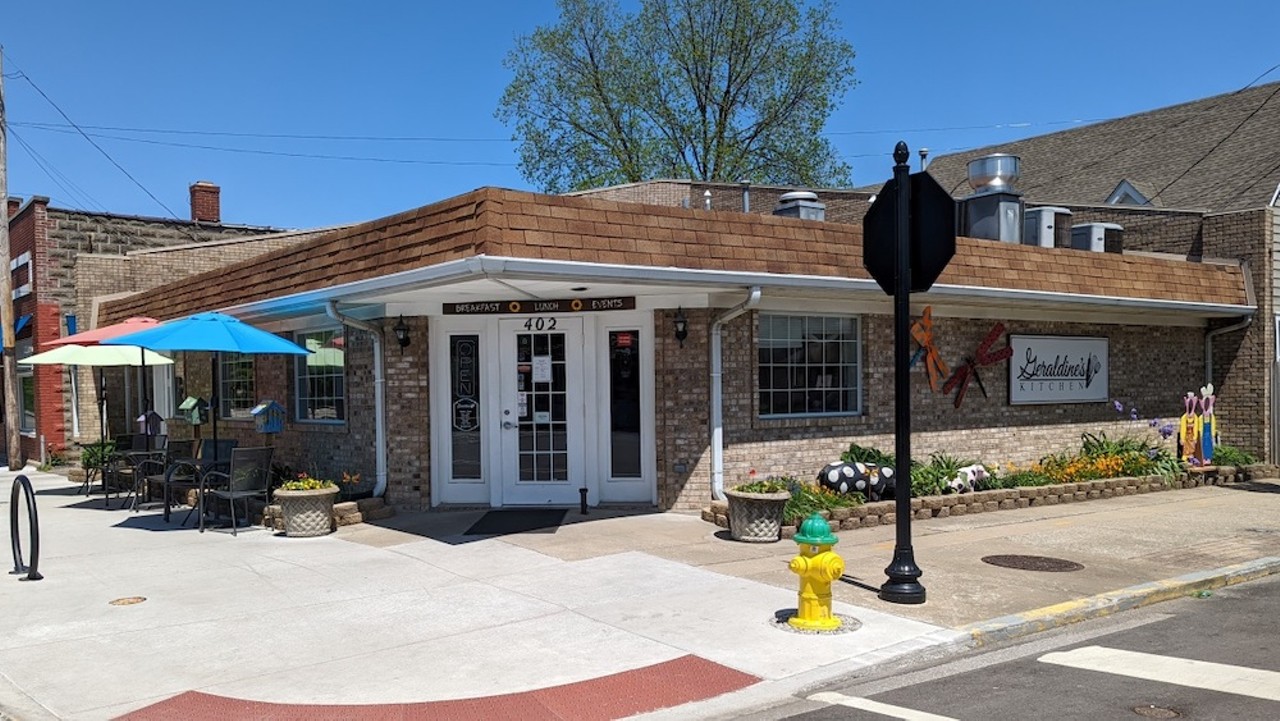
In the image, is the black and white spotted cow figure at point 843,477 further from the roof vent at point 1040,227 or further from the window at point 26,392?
the window at point 26,392

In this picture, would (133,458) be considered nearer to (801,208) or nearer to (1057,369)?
(801,208)

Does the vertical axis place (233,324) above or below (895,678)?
above

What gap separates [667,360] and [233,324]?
537cm

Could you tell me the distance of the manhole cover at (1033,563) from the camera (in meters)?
9.20

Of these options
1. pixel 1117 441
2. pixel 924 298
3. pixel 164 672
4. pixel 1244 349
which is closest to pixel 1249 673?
pixel 164 672

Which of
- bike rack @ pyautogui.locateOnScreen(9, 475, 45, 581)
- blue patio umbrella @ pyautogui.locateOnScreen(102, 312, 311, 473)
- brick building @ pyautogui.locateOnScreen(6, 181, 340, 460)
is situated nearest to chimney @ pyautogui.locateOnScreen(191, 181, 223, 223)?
brick building @ pyautogui.locateOnScreen(6, 181, 340, 460)

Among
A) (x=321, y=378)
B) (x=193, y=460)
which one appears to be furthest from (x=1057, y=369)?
(x=193, y=460)

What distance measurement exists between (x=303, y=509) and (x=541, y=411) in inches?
116

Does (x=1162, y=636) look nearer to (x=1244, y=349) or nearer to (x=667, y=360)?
(x=667, y=360)

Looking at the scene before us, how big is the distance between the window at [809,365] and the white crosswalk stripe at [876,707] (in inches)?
264

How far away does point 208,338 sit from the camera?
11.7 metres

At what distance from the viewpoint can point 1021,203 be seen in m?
16.4

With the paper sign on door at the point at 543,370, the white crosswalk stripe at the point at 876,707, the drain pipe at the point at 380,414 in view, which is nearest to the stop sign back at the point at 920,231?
the white crosswalk stripe at the point at 876,707

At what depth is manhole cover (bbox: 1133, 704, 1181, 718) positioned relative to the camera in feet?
17.4
